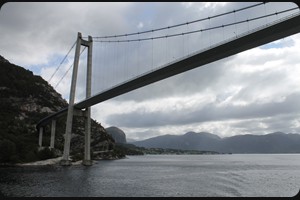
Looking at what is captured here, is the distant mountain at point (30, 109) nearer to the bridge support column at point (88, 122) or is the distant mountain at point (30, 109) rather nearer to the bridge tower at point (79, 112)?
the bridge support column at point (88, 122)

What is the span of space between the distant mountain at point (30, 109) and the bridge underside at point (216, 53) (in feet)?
97.4

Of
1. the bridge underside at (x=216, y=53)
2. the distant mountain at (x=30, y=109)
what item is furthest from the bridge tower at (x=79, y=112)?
the bridge underside at (x=216, y=53)

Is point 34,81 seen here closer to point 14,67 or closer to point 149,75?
point 14,67

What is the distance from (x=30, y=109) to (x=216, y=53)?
3158 inches

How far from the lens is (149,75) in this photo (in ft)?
167

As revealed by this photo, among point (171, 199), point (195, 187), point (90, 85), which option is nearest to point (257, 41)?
point (195, 187)

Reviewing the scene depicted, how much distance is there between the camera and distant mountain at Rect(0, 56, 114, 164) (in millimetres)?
89750

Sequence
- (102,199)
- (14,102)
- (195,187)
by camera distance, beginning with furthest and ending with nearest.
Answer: (14,102), (195,187), (102,199)

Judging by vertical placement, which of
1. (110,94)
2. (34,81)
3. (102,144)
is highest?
(34,81)

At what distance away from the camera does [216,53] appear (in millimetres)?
41781

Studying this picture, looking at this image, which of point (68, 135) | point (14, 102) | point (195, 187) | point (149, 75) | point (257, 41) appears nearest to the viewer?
point (195, 187)

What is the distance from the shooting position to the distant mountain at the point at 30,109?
89.8 metres

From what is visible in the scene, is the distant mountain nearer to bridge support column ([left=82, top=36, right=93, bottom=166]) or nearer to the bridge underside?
bridge support column ([left=82, top=36, right=93, bottom=166])

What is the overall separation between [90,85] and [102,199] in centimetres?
4642
